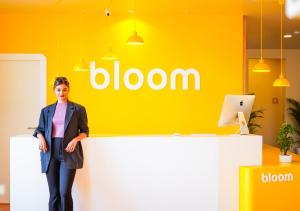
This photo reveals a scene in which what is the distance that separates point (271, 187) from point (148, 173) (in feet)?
4.14

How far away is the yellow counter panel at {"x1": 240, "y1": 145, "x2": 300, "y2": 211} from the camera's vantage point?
3.59 meters

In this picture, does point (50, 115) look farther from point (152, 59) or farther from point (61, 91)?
point (152, 59)

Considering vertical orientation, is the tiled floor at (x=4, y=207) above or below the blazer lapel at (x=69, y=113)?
below

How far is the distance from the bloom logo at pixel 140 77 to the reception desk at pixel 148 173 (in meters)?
2.54

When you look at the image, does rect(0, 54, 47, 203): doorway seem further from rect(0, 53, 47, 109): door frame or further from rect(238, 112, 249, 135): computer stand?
rect(238, 112, 249, 135): computer stand

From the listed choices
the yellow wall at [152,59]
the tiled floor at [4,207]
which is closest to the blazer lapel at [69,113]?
the tiled floor at [4,207]

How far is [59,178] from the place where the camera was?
11.9 feet

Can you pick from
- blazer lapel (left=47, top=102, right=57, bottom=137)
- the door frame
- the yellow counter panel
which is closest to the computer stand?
the yellow counter panel

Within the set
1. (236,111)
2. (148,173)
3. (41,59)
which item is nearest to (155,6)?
(41,59)

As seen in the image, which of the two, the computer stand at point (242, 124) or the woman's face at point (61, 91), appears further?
the computer stand at point (242, 124)

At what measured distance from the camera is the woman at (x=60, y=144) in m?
3.56

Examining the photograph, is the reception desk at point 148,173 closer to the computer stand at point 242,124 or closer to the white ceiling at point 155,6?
the computer stand at point 242,124

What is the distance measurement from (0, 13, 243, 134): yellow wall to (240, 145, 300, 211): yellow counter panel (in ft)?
9.96

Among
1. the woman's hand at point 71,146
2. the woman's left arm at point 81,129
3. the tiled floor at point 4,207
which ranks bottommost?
the tiled floor at point 4,207
